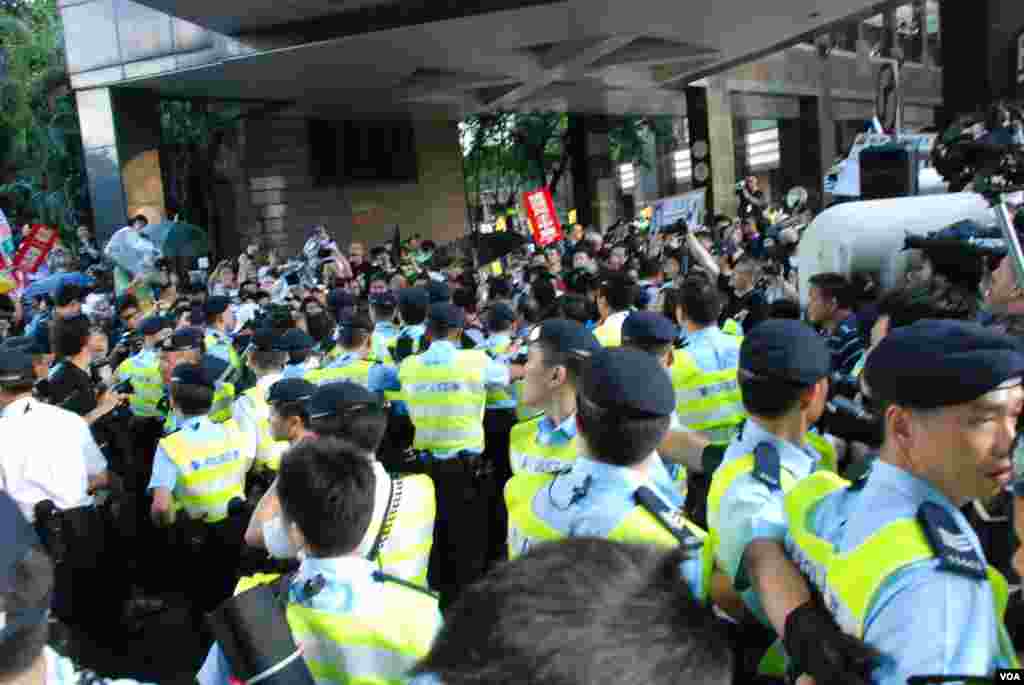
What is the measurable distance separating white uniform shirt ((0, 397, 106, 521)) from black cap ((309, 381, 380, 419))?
1.76 m

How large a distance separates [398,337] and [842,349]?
3.23 m

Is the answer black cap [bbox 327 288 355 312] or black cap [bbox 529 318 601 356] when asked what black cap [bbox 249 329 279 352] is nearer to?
black cap [bbox 327 288 355 312]

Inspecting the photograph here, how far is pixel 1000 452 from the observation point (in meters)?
1.70

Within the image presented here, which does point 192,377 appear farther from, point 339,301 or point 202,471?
point 339,301

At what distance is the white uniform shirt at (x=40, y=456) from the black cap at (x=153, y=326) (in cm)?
236

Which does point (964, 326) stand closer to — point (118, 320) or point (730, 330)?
point (730, 330)

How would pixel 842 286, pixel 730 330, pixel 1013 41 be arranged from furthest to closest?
pixel 1013 41 → pixel 730 330 → pixel 842 286

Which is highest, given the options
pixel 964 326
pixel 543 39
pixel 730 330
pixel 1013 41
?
pixel 543 39

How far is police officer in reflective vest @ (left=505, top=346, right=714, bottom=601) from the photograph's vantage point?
238 cm

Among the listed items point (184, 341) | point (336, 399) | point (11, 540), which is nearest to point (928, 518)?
point (11, 540)

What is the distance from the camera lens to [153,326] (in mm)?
6902

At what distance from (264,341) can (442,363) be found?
128 cm

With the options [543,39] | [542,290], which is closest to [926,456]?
[542,290]

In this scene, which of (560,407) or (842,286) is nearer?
(560,407)
